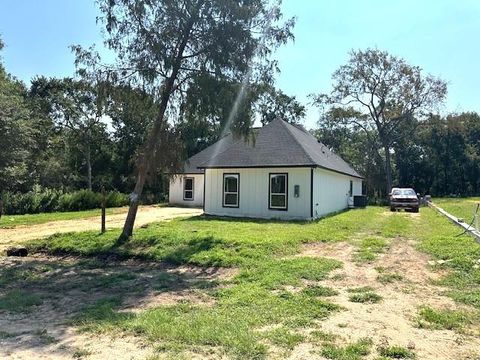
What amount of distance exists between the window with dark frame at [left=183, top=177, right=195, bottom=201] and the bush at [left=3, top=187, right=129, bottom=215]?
5.75 metres

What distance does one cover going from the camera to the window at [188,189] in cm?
2858

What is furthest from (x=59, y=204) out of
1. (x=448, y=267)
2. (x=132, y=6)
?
(x=448, y=267)

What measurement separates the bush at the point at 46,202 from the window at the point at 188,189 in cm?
575

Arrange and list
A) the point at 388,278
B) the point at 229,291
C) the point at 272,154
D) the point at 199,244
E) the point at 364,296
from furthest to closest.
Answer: the point at 272,154, the point at 199,244, the point at 388,278, the point at 229,291, the point at 364,296

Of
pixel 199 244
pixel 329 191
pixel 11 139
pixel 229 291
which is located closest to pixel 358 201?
pixel 329 191

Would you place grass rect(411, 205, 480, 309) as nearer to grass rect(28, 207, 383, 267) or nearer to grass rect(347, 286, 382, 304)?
grass rect(347, 286, 382, 304)

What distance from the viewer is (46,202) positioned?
76.1 ft

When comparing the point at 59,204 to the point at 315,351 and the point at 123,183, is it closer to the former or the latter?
the point at 123,183

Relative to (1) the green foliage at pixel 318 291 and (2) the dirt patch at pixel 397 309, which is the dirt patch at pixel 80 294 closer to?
(1) the green foliage at pixel 318 291

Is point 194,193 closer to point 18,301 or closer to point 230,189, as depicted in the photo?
point 230,189

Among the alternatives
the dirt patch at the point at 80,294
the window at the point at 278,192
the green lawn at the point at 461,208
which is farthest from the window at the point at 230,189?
the dirt patch at the point at 80,294

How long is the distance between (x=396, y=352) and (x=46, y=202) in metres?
22.5

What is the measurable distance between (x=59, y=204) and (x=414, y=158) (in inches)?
1698

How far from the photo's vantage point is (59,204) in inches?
928
